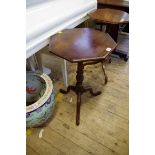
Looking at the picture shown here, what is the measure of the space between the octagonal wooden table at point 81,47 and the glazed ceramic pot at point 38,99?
0.97ft

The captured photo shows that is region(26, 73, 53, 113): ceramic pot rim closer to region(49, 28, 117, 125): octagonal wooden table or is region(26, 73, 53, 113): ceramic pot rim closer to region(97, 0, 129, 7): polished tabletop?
region(49, 28, 117, 125): octagonal wooden table

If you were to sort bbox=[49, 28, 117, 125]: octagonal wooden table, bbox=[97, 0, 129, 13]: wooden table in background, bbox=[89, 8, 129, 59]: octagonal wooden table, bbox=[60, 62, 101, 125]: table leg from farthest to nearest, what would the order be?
bbox=[97, 0, 129, 13]: wooden table in background < bbox=[89, 8, 129, 59]: octagonal wooden table < bbox=[60, 62, 101, 125]: table leg < bbox=[49, 28, 117, 125]: octagonal wooden table

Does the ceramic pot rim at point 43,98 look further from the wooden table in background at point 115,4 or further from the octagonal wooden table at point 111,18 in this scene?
the wooden table in background at point 115,4

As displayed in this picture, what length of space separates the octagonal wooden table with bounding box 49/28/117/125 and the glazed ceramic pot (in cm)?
30

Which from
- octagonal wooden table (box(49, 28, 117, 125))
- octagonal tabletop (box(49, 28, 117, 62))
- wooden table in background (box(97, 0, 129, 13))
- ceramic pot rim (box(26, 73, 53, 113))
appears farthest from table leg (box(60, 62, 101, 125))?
wooden table in background (box(97, 0, 129, 13))

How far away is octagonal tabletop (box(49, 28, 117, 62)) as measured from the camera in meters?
1.26

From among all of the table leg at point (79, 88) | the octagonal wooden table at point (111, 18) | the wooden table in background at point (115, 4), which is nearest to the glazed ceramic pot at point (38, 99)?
the table leg at point (79, 88)

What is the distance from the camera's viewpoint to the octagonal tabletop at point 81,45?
1264mm

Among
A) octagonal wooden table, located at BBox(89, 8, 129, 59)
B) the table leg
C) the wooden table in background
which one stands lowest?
the table leg
